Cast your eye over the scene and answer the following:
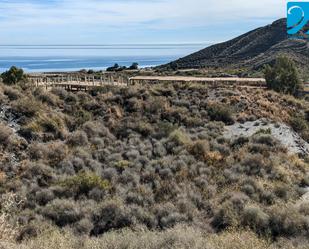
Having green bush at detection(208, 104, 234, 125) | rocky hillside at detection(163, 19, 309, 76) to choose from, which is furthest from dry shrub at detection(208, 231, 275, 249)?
rocky hillside at detection(163, 19, 309, 76)

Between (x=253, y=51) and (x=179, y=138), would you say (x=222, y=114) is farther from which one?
(x=253, y=51)

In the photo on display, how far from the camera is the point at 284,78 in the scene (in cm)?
4375

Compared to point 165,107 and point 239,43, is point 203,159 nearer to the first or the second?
point 165,107

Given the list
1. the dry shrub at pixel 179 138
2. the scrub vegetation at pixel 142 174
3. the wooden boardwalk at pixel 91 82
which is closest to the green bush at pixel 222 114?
the scrub vegetation at pixel 142 174

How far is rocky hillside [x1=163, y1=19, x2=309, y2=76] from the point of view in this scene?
9450 cm

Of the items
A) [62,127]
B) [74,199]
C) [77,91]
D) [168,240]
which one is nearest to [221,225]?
[168,240]

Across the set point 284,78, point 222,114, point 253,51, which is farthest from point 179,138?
point 253,51

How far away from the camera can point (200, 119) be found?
27234mm

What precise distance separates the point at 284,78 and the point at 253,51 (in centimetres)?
7497

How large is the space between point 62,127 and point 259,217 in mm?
12871

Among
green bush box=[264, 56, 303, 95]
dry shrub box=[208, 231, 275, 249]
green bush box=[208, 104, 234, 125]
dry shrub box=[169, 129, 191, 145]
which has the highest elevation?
green bush box=[264, 56, 303, 95]

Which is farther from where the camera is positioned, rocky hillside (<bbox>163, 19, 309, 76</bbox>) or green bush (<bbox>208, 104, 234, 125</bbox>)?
rocky hillside (<bbox>163, 19, 309, 76</bbox>)

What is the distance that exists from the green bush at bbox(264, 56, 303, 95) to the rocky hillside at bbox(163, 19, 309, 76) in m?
40.8

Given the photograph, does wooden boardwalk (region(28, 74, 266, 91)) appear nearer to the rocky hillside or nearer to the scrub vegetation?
the scrub vegetation
